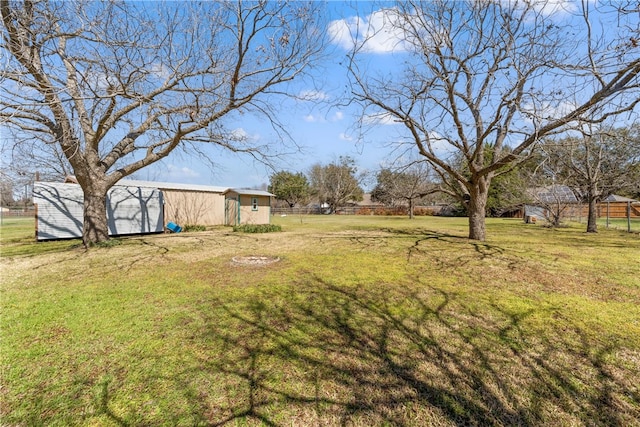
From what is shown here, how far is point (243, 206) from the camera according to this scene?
1664cm

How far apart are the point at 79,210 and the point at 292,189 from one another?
28.3 meters

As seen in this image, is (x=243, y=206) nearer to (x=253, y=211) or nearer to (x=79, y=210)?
(x=253, y=211)

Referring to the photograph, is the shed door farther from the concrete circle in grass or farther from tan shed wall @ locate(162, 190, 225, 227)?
the concrete circle in grass

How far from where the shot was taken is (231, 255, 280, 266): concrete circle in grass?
19.7ft

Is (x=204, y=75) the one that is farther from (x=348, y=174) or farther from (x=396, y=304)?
(x=348, y=174)

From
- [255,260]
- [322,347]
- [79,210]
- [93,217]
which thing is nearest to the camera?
[322,347]

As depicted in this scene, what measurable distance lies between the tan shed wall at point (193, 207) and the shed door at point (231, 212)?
0.25 m

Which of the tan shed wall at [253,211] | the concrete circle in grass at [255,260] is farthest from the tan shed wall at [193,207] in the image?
the concrete circle in grass at [255,260]

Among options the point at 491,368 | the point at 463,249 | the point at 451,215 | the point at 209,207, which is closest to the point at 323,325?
the point at 491,368

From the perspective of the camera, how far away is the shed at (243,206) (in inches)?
648

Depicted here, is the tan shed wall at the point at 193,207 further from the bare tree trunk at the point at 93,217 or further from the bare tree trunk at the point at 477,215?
the bare tree trunk at the point at 477,215

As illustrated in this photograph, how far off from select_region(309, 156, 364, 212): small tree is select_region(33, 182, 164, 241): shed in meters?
27.5

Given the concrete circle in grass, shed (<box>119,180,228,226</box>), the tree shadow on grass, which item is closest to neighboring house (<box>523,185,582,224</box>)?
the concrete circle in grass

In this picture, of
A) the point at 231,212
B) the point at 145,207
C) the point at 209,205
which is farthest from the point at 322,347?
the point at 231,212
